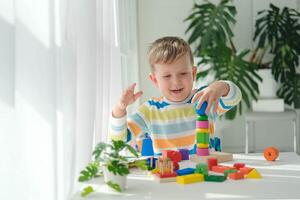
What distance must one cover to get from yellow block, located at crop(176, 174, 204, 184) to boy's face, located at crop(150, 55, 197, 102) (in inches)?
25.2

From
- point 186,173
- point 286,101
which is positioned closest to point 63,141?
point 186,173

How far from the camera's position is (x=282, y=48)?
489 centimetres

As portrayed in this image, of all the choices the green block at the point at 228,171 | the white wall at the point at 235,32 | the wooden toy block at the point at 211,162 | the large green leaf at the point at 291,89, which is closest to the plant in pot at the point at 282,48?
the large green leaf at the point at 291,89

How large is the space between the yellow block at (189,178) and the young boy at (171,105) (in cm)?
49

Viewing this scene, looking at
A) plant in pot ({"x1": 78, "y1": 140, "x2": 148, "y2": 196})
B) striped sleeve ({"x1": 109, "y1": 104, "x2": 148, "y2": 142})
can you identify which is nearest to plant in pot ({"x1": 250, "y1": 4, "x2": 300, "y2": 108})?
striped sleeve ({"x1": 109, "y1": 104, "x2": 148, "y2": 142})

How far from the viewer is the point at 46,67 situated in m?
0.85

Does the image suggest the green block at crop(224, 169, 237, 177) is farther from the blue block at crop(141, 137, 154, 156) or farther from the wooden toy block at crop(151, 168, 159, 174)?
the blue block at crop(141, 137, 154, 156)

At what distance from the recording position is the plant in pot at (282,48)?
16.2 ft

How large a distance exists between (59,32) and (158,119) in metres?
0.73

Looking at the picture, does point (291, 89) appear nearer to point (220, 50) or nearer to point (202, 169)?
point (220, 50)

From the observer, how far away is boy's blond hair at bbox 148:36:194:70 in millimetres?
1552

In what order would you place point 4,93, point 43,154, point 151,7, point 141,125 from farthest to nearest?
point 151,7
point 141,125
point 43,154
point 4,93

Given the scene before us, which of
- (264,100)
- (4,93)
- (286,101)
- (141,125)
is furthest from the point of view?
(286,101)

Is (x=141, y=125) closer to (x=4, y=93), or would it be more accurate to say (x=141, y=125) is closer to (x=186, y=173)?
(x=186, y=173)
